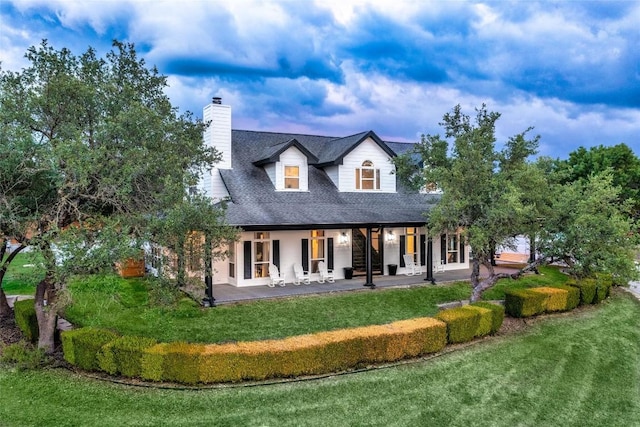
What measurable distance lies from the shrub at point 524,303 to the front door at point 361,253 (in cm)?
648

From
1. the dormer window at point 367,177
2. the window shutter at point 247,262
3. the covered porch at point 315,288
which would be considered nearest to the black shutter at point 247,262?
the window shutter at point 247,262

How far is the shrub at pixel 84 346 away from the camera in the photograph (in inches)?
331

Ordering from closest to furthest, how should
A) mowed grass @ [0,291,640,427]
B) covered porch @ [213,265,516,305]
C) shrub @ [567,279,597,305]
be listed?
mowed grass @ [0,291,640,427]
covered porch @ [213,265,516,305]
shrub @ [567,279,597,305]

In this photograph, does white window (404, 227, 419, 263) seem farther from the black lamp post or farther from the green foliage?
the green foliage

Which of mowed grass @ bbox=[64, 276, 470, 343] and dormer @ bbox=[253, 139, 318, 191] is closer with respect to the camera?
mowed grass @ bbox=[64, 276, 470, 343]

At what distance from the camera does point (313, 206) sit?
17.3m

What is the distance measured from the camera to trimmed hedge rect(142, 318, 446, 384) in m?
7.96

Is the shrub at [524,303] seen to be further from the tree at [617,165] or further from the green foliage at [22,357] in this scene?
the tree at [617,165]

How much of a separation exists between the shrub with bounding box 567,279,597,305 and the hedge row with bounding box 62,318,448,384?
356 inches

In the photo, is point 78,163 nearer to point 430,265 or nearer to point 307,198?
point 307,198

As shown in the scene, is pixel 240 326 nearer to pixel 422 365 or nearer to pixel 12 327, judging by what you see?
pixel 422 365

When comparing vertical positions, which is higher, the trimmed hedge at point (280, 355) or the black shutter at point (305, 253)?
the black shutter at point (305, 253)

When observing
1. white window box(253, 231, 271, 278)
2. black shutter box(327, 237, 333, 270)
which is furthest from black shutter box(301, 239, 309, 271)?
white window box(253, 231, 271, 278)

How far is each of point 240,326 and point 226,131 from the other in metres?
9.31
